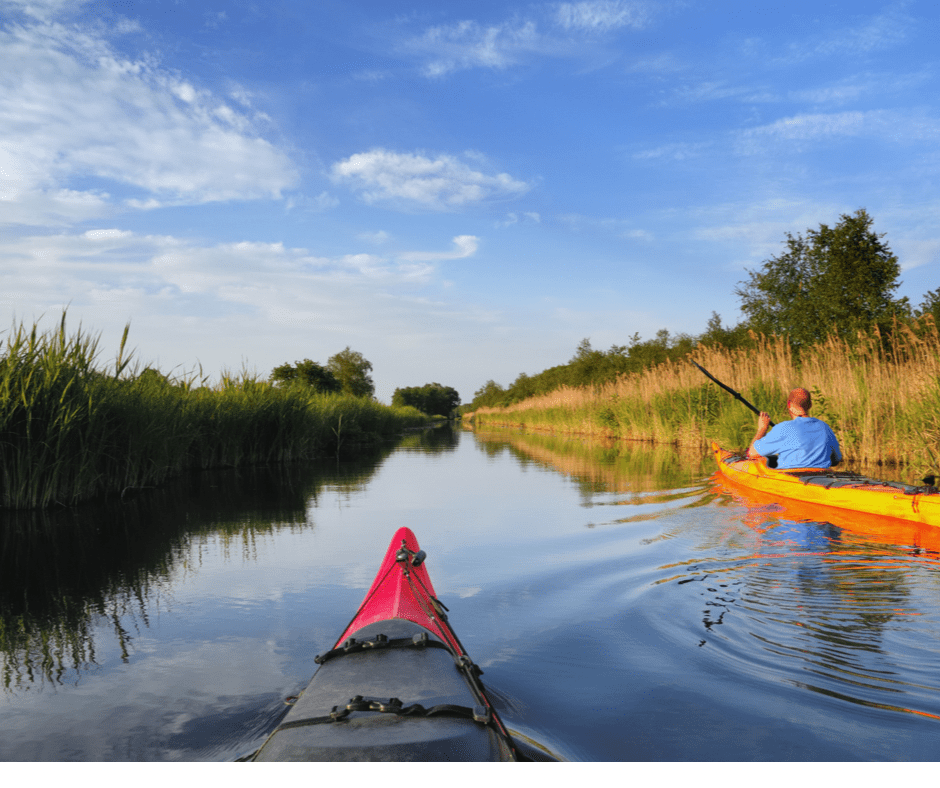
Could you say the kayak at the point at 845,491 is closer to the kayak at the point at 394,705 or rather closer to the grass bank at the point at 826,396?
the grass bank at the point at 826,396

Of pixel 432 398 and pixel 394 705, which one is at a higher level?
pixel 432 398

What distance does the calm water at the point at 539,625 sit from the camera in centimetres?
250

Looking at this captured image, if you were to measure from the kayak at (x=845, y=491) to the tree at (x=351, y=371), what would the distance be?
156ft

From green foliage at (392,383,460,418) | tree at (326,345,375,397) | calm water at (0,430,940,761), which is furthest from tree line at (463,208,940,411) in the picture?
green foliage at (392,383,460,418)

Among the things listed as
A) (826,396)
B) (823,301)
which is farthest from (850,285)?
(826,396)

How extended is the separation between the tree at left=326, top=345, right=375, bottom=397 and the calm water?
48.5 m

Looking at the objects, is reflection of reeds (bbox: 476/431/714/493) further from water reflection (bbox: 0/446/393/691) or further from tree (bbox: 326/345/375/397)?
tree (bbox: 326/345/375/397)

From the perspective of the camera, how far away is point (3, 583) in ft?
16.0

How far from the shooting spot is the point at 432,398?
125m

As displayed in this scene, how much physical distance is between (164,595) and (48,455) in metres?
4.27

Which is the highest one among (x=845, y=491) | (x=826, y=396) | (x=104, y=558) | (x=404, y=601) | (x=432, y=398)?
(x=432, y=398)

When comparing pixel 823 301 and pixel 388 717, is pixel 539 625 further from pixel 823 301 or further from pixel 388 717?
pixel 823 301

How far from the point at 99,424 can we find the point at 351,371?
51.9m
